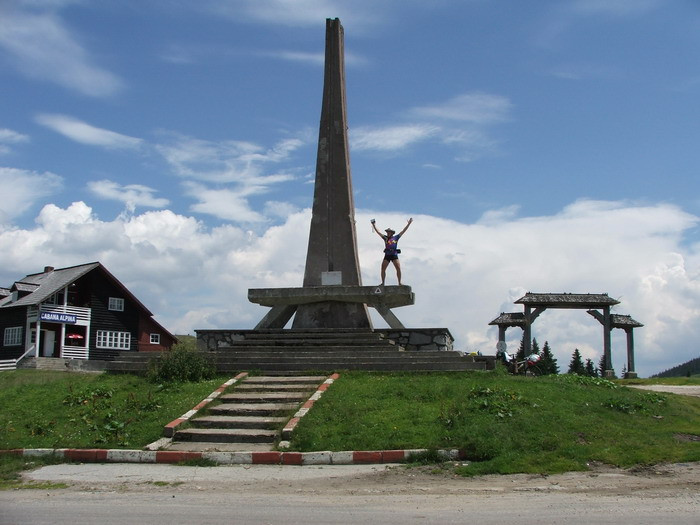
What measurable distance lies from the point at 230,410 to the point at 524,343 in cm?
1975

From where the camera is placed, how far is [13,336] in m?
38.7

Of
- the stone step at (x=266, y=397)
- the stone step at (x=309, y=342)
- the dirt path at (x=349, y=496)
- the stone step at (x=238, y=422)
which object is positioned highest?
the stone step at (x=309, y=342)

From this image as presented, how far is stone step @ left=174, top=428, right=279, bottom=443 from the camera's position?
1131cm

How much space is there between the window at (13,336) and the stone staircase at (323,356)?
79.1 feet

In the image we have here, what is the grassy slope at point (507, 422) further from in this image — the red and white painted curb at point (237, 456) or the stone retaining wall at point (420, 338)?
the stone retaining wall at point (420, 338)

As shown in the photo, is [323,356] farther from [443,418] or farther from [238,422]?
[443,418]

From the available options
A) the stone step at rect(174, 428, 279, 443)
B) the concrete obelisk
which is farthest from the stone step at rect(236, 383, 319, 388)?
the concrete obelisk

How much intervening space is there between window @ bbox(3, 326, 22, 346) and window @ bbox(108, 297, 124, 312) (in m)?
5.03

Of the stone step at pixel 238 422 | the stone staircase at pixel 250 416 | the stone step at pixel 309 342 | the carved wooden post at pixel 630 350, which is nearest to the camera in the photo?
the stone staircase at pixel 250 416

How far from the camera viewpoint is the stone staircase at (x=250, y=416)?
37.0 feet

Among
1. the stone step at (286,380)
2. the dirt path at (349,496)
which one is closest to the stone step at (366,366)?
the stone step at (286,380)

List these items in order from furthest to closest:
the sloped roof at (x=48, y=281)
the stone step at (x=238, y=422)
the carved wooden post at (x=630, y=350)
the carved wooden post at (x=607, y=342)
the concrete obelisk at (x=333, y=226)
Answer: the sloped roof at (x=48, y=281)
the carved wooden post at (x=630, y=350)
the carved wooden post at (x=607, y=342)
the concrete obelisk at (x=333, y=226)
the stone step at (x=238, y=422)

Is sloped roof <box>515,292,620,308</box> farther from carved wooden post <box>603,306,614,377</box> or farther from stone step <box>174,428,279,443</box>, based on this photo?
stone step <box>174,428,279,443</box>

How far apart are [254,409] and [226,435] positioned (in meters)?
1.13
